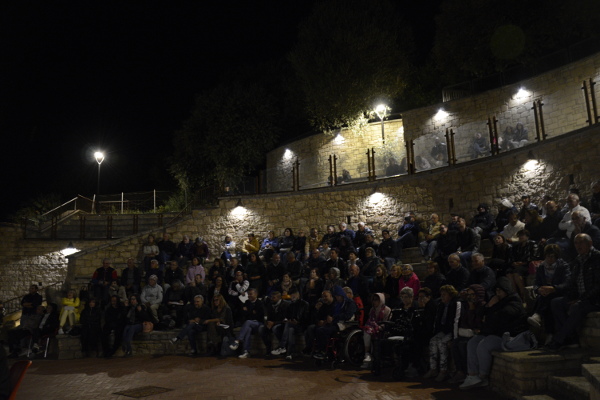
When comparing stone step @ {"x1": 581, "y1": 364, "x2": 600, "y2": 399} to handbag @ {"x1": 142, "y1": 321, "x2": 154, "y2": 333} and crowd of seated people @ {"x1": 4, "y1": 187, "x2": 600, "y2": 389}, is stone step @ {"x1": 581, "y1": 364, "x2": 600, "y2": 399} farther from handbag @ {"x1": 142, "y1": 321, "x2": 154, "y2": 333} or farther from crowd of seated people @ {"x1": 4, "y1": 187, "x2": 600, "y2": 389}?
handbag @ {"x1": 142, "y1": 321, "x2": 154, "y2": 333}

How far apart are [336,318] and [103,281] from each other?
665cm

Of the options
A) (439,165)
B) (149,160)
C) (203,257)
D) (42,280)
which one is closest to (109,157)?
(149,160)

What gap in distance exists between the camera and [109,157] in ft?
127

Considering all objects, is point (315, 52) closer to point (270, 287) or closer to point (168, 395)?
point (270, 287)

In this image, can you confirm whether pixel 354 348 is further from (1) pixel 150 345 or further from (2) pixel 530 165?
(2) pixel 530 165

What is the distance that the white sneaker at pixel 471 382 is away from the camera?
5.85 metres

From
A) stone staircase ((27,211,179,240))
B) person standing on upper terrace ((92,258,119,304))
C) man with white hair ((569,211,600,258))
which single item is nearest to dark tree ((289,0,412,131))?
stone staircase ((27,211,179,240))

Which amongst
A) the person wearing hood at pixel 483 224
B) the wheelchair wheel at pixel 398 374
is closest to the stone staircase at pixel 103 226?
the person wearing hood at pixel 483 224

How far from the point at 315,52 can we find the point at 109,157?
23.1 meters

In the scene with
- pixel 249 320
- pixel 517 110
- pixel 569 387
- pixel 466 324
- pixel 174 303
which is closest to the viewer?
pixel 569 387

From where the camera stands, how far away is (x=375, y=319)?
7805 mm

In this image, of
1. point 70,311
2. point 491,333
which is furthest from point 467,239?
point 70,311

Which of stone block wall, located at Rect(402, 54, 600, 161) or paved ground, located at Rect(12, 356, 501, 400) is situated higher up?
stone block wall, located at Rect(402, 54, 600, 161)

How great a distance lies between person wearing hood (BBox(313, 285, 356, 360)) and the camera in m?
→ 8.28
